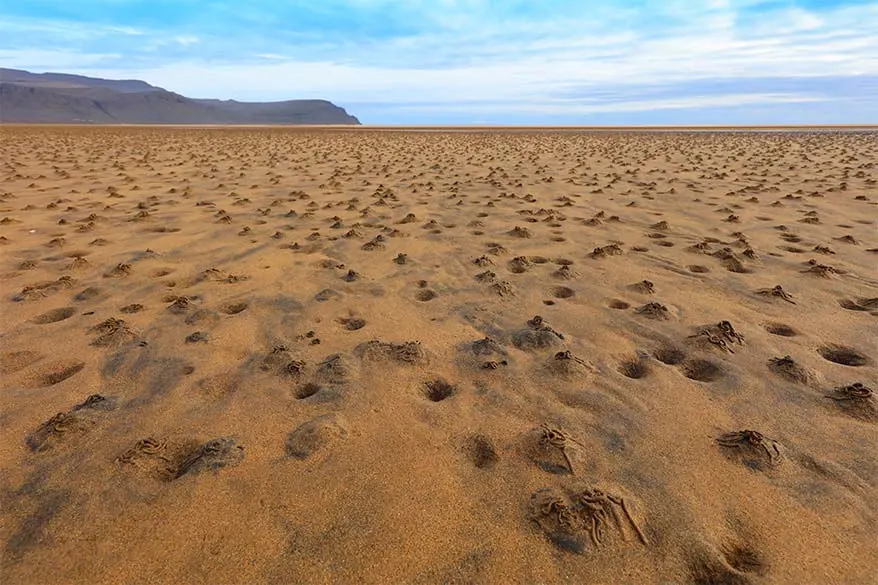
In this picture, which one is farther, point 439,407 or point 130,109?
point 130,109

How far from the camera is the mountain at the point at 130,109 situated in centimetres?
13175

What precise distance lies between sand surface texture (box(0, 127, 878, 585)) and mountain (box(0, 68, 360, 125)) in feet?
482

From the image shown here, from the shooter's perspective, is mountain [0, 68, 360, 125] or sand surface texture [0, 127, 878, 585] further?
mountain [0, 68, 360, 125]

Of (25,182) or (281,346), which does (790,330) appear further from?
(25,182)

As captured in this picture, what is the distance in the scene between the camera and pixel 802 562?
203cm

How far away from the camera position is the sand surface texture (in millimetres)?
2105

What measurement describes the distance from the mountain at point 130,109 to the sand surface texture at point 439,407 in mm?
146813

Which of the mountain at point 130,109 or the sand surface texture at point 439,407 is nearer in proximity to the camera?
the sand surface texture at point 439,407

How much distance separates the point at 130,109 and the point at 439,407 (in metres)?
188

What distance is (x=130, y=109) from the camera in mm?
155375

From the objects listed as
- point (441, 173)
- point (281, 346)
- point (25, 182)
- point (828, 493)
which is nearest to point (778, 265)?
point (828, 493)

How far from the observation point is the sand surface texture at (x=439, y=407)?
2.11m

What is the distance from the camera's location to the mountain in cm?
13175

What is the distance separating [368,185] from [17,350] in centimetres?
866
